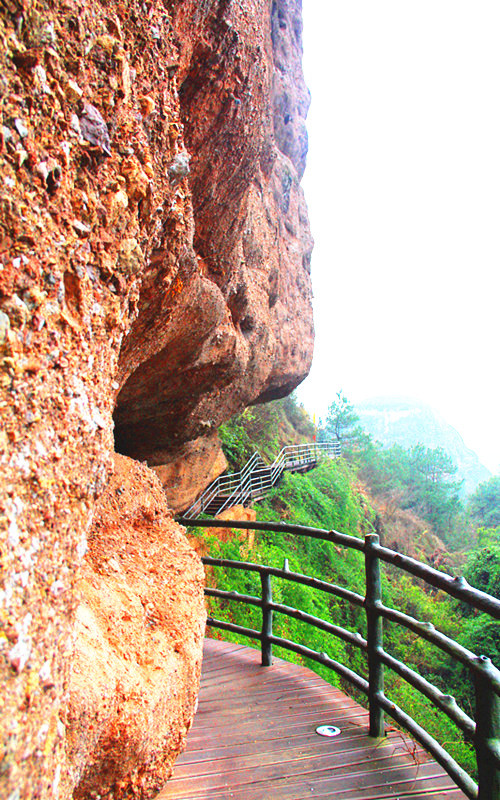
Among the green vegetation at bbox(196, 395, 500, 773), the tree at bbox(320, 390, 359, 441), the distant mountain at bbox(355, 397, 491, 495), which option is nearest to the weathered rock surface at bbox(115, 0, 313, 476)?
the green vegetation at bbox(196, 395, 500, 773)

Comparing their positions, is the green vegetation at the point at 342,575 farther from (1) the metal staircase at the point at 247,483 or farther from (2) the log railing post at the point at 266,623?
(2) the log railing post at the point at 266,623

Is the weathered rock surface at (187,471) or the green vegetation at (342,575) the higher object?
the weathered rock surface at (187,471)

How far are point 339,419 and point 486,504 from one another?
9465 millimetres

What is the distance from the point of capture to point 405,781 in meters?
1.88

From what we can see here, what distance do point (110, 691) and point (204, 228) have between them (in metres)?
3.12

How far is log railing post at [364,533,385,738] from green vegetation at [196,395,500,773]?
324 mm

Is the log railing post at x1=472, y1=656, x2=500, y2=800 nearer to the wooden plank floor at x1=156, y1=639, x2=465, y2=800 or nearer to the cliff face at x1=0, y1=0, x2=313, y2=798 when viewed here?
the wooden plank floor at x1=156, y1=639, x2=465, y2=800

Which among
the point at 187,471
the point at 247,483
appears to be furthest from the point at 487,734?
the point at 247,483

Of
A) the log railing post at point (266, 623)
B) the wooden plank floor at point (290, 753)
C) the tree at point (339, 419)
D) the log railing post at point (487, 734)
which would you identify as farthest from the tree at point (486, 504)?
the log railing post at point (487, 734)

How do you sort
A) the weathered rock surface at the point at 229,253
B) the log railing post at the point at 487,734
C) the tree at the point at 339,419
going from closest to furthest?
the log railing post at the point at 487,734, the weathered rock surface at the point at 229,253, the tree at the point at 339,419

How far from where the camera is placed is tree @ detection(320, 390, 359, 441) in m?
28.5

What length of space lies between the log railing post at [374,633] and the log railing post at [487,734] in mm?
649

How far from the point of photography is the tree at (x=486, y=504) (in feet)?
85.0

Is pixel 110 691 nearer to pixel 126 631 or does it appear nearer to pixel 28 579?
pixel 126 631
